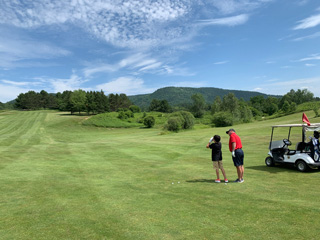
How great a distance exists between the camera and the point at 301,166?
13.2m

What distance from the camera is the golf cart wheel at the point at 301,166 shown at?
42.6 feet

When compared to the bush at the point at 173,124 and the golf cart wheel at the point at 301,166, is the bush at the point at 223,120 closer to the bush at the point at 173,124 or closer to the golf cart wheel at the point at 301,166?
the bush at the point at 173,124

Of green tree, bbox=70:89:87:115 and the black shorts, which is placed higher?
green tree, bbox=70:89:87:115

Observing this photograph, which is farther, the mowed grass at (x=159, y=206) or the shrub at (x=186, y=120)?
the shrub at (x=186, y=120)

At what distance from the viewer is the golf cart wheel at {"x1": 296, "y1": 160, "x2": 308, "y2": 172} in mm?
12984

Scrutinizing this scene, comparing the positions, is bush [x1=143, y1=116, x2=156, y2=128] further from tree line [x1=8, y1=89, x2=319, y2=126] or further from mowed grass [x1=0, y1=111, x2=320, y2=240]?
mowed grass [x1=0, y1=111, x2=320, y2=240]

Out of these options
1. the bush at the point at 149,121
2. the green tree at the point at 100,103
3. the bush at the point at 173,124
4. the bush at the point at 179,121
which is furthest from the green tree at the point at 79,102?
the bush at the point at 173,124

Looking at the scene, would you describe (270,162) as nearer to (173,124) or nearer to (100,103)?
(173,124)

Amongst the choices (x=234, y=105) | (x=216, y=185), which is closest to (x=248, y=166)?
(x=216, y=185)

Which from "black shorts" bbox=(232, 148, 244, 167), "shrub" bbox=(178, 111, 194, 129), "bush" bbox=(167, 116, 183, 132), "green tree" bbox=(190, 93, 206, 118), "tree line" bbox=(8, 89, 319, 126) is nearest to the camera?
"black shorts" bbox=(232, 148, 244, 167)

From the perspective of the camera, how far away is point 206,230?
6.15 metres

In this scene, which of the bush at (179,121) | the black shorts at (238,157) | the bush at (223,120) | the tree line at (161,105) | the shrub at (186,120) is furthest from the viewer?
the tree line at (161,105)

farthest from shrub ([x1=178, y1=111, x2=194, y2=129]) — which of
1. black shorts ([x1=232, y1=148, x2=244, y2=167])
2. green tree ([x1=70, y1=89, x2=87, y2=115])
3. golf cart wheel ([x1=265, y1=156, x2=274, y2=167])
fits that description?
black shorts ([x1=232, y1=148, x2=244, y2=167])

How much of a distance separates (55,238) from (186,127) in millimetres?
72406
